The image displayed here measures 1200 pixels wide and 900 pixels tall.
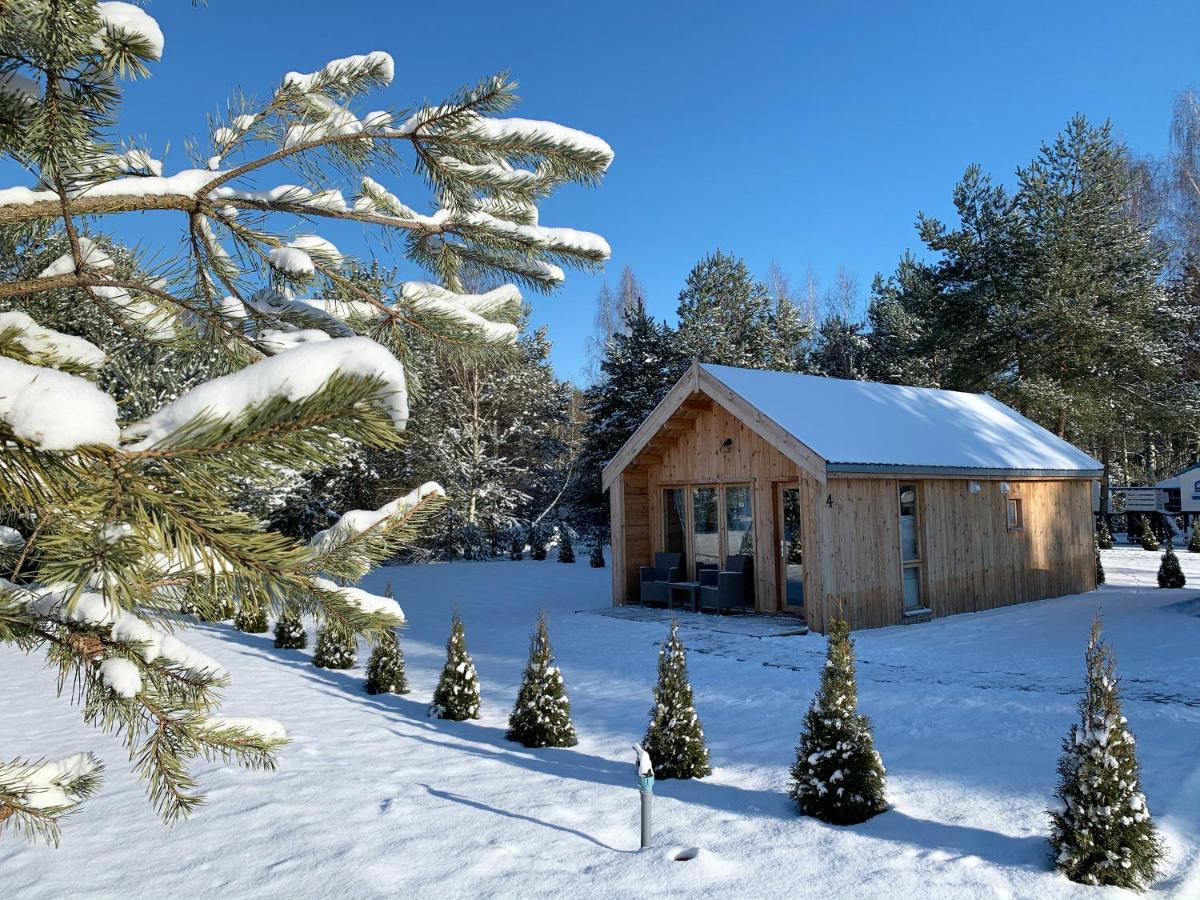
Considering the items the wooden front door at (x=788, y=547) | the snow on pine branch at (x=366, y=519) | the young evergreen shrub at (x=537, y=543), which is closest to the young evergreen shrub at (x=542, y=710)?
the snow on pine branch at (x=366, y=519)

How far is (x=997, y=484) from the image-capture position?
13.1m

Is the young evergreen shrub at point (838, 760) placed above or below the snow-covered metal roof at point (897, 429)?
below

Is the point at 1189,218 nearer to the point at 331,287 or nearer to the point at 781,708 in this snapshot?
the point at 781,708

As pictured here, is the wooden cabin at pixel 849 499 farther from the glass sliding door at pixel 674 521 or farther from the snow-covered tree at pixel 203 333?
the snow-covered tree at pixel 203 333

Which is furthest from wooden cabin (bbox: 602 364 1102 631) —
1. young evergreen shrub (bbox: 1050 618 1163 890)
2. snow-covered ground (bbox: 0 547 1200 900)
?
young evergreen shrub (bbox: 1050 618 1163 890)

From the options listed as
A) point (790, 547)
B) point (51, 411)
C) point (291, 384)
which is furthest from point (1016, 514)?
point (51, 411)

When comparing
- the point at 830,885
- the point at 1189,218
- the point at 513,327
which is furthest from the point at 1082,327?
the point at 513,327

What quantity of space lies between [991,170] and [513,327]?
27718 millimetres

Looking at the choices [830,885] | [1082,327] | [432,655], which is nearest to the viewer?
[830,885]

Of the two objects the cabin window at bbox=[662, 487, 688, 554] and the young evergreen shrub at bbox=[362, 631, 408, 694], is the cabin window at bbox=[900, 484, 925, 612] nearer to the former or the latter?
the cabin window at bbox=[662, 487, 688, 554]

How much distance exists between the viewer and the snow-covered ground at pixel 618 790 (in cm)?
404

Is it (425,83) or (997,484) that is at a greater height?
(425,83)

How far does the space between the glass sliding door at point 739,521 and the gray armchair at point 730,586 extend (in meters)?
0.18

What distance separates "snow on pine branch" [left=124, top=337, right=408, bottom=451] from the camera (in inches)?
36.2
